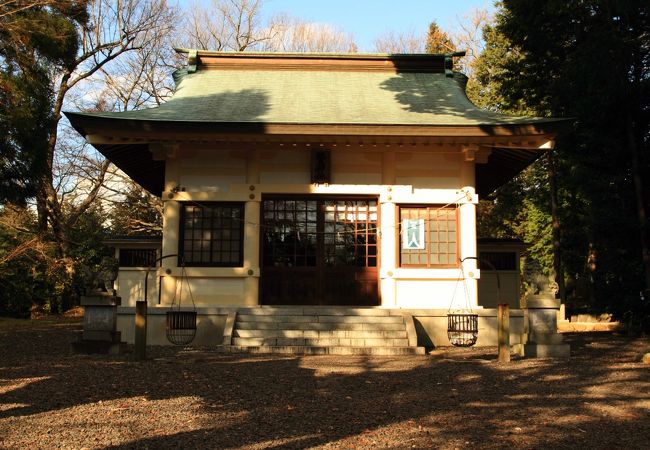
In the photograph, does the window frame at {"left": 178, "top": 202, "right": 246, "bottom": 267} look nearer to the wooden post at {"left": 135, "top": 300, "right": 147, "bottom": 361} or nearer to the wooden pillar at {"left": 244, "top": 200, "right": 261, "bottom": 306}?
the wooden pillar at {"left": 244, "top": 200, "right": 261, "bottom": 306}

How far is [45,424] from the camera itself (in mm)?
5613

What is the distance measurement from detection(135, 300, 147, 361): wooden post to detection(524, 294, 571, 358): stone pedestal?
6.34m

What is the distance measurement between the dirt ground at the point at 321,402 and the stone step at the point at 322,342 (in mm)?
846

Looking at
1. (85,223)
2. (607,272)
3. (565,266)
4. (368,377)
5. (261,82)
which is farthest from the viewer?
(85,223)

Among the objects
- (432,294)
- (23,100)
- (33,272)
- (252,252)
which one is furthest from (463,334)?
(33,272)

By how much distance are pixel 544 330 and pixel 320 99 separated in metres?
→ 7.38

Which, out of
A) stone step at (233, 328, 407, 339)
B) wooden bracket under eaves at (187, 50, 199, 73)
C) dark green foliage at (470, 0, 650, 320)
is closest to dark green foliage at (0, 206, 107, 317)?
wooden bracket under eaves at (187, 50, 199, 73)

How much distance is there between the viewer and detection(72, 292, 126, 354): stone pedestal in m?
10.8

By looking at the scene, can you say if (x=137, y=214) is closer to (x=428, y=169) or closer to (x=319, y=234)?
→ (x=319, y=234)

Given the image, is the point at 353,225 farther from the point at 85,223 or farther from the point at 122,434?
the point at 85,223

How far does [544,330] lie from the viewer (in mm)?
10523

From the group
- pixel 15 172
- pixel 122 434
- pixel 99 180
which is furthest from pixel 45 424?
pixel 99 180

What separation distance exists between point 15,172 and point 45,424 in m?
11.5

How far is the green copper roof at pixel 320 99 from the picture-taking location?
13.0 meters
